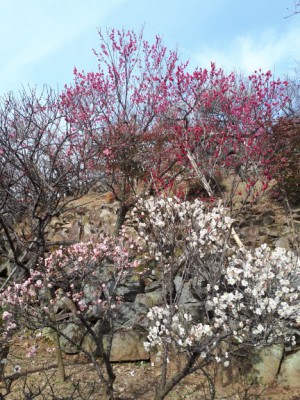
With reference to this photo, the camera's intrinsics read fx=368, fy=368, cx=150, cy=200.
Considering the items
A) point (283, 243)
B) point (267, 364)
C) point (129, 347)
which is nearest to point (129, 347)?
point (129, 347)

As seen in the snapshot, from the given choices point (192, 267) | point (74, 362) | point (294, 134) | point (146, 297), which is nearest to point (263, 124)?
point (294, 134)

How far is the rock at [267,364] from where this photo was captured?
219 inches

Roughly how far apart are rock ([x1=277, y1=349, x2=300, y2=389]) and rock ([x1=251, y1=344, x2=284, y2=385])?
0.09 meters

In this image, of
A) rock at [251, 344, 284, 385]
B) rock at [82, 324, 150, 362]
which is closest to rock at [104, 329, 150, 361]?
rock at [82, 324, 150, 362]

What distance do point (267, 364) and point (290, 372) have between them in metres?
0.33

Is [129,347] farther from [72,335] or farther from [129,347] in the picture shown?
[72,335]

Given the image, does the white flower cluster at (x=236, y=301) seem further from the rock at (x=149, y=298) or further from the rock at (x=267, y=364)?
the rock at (x=149, y=298)

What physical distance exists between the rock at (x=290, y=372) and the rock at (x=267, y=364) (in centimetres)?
9

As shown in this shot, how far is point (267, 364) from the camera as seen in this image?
18.4 feet

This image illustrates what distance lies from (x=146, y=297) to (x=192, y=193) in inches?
204

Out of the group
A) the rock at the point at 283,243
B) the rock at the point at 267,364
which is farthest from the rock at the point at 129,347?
the rock at the point at 283,243

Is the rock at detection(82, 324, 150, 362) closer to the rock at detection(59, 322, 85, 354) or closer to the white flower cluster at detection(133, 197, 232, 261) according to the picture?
the rock at detection(59, 322, 85, 354)

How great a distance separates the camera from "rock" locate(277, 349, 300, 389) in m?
5.41

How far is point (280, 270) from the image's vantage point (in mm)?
4203
